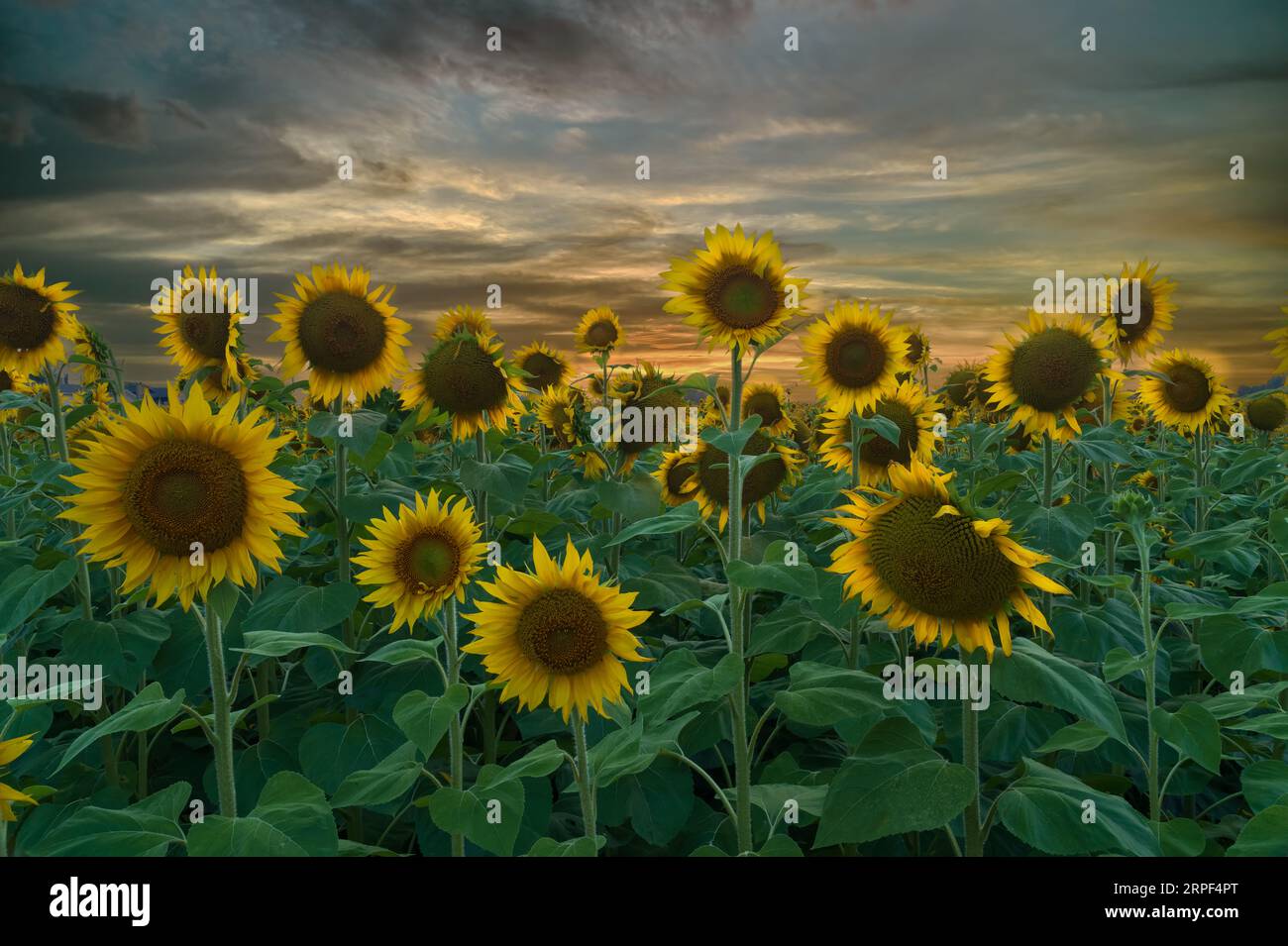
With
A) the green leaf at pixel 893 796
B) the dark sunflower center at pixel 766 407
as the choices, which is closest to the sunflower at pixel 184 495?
the green leaf at pixel 893 796

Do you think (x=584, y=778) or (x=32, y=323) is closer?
(x=584, y=778)

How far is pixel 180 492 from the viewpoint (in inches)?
103

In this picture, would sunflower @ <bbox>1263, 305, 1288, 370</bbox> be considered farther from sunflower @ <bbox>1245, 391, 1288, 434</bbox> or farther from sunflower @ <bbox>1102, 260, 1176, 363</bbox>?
sunflower @ <bbox>1245, 391, 1288, 434</bbox>

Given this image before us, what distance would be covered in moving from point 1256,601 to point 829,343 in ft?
9.57

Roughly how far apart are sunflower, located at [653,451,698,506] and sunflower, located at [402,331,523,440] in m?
0.99

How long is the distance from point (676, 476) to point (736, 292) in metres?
1.91

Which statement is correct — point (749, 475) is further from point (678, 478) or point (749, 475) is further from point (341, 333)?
point (341, 333)

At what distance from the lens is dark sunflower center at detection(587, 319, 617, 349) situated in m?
9.78

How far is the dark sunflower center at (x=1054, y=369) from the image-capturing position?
4965 millimetres

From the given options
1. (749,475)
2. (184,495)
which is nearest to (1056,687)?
(184,495)

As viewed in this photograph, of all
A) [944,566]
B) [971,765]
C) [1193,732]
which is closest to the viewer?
[944,566]
